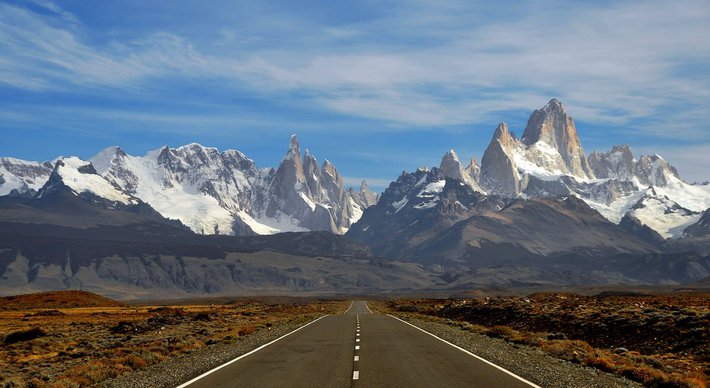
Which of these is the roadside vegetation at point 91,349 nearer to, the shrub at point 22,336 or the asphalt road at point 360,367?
the shrub at point 22,336

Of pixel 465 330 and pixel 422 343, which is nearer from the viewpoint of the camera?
pixel 422 343

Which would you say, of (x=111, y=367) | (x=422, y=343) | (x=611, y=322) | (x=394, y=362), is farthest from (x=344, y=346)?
(x=611, y=322)

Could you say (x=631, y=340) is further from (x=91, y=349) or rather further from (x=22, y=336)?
(x=22, y=336)

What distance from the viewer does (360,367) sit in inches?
1141

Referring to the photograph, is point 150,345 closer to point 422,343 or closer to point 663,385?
point 422,343

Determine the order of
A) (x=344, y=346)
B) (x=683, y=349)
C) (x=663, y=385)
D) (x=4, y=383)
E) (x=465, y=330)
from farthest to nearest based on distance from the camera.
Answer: (x=465, y=330)
(x=344, y=346)
(x=683, y=349)
(x=4, y=383)
(x=663, y=385)

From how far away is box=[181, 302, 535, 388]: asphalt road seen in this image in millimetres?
24906

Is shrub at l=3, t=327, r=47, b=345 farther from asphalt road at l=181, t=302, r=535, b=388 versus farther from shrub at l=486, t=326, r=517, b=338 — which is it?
shrub at l=486, t=326, r=517, b=338

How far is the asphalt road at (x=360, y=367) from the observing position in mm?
24906

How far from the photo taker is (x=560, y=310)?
5666cm

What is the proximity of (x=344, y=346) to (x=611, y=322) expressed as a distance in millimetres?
15623

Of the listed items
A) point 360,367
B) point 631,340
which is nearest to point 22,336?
point 360,367

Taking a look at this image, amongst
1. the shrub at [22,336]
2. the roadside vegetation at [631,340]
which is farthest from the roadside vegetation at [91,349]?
the roadside vegetation at [631,340]

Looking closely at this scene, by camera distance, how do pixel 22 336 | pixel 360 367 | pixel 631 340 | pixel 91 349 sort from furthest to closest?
1. pixel 22 336
2. pixel 91 349
3. pixel 631 340
4. pixel 360 367
